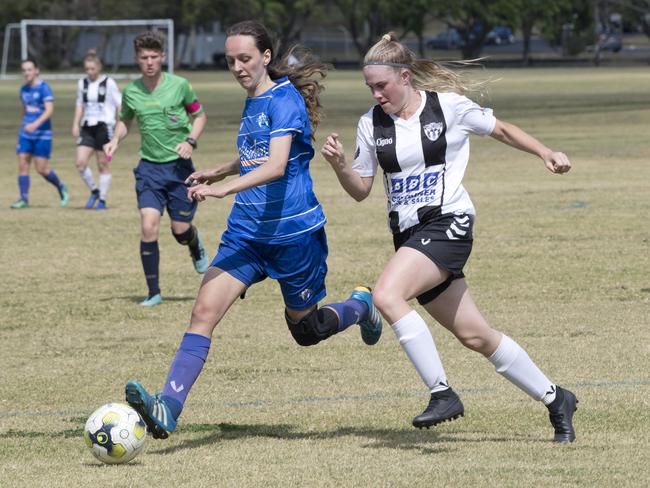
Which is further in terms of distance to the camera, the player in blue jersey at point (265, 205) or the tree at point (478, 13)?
the tree at point (478, 13)

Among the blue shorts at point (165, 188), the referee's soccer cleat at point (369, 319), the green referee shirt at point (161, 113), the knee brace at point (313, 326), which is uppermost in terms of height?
the knee brace at point (313, 326)

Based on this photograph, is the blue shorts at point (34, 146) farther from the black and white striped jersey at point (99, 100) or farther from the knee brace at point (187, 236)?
the knee brace at point (187, 236)

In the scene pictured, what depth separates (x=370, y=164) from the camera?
256 inches

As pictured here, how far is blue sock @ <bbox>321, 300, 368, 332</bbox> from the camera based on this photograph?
7.25 meters

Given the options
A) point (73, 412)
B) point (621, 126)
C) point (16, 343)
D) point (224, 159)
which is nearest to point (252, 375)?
point (73, 412)

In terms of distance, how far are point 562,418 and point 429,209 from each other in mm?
1131

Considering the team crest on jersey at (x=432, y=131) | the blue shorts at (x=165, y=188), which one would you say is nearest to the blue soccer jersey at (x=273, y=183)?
the team crest on jersey at (x=432, y=131)

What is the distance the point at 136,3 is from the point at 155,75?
263 ft

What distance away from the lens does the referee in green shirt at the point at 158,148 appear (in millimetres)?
11070

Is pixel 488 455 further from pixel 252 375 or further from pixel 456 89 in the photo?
pixel 252 375

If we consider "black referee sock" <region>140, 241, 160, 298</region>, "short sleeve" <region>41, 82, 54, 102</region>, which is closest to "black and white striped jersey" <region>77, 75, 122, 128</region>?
"short sleeve" <region>41, 82, 54, 102</region>

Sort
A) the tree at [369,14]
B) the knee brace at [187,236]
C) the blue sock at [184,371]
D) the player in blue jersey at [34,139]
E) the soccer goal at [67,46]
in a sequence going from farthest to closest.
Result: the tree at [369,14] < the soccer goal at [67,46] < the player in blue jersey at [34,139] < the knee brace at [187,236] < the blue sock at [184,371]

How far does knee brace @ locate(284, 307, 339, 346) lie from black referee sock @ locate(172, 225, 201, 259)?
4.38 metres

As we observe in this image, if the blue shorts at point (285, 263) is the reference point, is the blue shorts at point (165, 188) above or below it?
below
